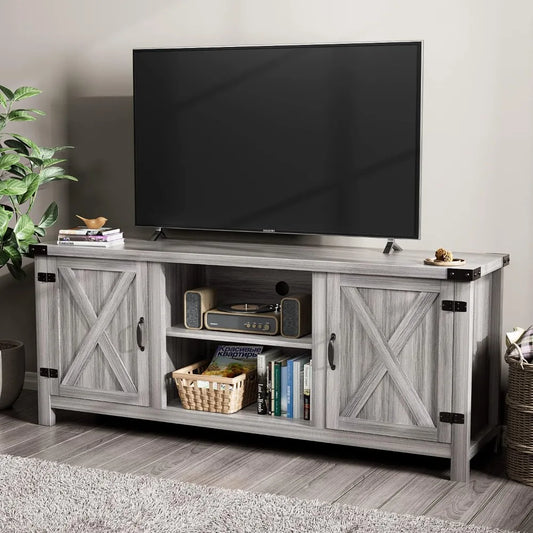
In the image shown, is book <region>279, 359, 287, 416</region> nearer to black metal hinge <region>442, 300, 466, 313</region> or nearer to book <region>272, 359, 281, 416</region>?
book <region>272, 359, 281, 416</region>

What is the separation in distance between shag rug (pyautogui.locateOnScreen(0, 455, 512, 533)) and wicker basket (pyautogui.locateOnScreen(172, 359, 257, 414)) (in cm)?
50

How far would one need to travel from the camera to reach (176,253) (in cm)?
373

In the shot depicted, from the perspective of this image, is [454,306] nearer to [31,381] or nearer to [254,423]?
[254,423]

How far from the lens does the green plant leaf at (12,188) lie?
4.02 metres

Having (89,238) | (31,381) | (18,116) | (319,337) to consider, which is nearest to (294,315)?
(319,337)

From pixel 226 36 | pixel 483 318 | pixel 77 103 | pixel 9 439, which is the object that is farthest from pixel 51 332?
pixel 483 318

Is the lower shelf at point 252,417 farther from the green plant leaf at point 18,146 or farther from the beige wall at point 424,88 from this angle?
the green plant leaf at point 18,146

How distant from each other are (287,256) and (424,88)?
0.89 m

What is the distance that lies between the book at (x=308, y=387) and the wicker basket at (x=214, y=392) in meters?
0.28

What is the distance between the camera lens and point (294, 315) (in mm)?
3699

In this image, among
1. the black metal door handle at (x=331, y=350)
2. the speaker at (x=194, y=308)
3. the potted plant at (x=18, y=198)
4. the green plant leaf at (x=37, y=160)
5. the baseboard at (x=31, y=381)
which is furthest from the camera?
the baseboard at (x=31, y=381)

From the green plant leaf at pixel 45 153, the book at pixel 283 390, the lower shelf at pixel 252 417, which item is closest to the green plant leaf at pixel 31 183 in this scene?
the green plant leaf at pixel 45 153

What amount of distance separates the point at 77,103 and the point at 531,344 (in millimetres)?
2386

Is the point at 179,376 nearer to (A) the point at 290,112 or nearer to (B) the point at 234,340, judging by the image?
(B) the point at 234,340
